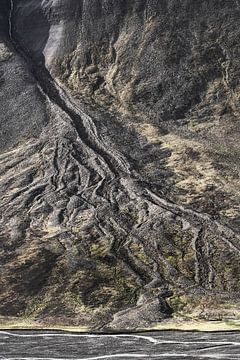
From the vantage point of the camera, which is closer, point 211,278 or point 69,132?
point 211,278

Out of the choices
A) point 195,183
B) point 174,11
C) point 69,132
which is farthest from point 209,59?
point 195,183

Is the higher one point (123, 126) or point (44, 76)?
point (44, 76)

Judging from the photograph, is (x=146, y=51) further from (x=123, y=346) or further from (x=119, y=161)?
(x=123, y=346)

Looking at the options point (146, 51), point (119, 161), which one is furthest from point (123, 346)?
point (146, 51)

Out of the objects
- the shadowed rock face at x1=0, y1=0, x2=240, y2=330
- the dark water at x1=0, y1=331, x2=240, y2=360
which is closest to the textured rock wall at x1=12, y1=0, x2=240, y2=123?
the shadowed rock face at x1=0, y1=0, x2=240, y2=330

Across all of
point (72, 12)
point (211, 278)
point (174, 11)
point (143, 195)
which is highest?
point (72, 12)

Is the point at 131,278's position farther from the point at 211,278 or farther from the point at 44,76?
the point at 44,76

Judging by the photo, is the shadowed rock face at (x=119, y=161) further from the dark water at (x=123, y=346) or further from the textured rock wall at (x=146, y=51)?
the dark water at (x=123, y=346)
